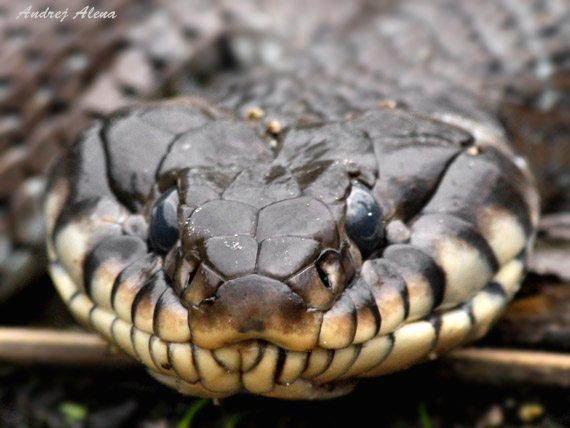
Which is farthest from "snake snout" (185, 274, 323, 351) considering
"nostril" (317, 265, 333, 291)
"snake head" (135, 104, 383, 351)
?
"nostril" (317, 265, 333, 291)

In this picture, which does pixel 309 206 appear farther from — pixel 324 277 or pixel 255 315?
pixel 255 315

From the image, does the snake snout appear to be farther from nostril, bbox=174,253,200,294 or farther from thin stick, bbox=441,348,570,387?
thin stick, bbox=441,348,570,387

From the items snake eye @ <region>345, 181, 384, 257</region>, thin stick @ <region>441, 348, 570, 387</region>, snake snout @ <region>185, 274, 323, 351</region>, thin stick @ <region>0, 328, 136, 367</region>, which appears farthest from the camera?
thin stick @ <region>0, 328, 136, 367</region>

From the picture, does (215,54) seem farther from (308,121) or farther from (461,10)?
(308,121)

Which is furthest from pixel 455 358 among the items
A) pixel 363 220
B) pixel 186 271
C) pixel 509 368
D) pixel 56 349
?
pixel 56 349

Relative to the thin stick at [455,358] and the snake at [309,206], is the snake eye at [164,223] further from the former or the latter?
the thin stick at [455,358]

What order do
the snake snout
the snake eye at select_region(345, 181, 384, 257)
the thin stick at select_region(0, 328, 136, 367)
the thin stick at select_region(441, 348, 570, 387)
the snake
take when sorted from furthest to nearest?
the thin stick at select_region(0, 328, 136, 367) < the thin stick at select_region(441, 348, 570, 387) < the snake eye at select_region(345, 181, 384, 257) < the snake < the snake snout

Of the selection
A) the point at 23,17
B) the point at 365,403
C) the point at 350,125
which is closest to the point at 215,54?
the point at 23,17

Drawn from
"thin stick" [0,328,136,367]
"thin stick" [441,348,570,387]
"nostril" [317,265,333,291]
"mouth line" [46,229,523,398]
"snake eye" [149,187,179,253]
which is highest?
"nostril" [317,265,333,291]
